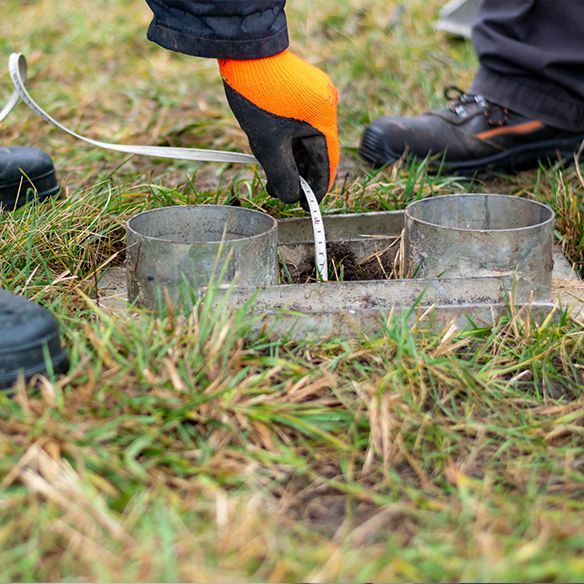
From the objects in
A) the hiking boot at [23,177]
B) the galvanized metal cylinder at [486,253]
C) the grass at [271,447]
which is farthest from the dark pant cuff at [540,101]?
the hiking boot at [23,177]

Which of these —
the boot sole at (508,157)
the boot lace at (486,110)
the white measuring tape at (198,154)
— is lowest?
the boot sole at (508,157)

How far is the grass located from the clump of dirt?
0.47m

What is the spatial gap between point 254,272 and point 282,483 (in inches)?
23.8

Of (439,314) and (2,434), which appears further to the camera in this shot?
(439,314)

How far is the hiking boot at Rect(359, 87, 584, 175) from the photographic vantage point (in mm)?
3164

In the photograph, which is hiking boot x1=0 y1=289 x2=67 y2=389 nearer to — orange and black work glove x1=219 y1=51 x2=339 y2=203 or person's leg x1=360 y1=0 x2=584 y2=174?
orange and black work glove x1=219 y1=51 x2=339 y2=203

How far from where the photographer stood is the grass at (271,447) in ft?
4.42

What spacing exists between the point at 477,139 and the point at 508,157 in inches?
5.4

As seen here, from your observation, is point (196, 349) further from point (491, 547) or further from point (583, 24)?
point (583, 24)

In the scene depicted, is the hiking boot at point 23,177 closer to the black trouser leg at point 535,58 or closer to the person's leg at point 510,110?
the person's leg at point 510,110

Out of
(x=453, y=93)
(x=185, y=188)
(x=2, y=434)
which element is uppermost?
(x=2, y=434)

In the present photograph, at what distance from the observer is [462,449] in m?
1.68

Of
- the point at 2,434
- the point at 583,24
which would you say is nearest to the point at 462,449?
the point at 2,434

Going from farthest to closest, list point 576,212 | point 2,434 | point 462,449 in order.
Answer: point 576,212 < point 462,449 < point 2,434
